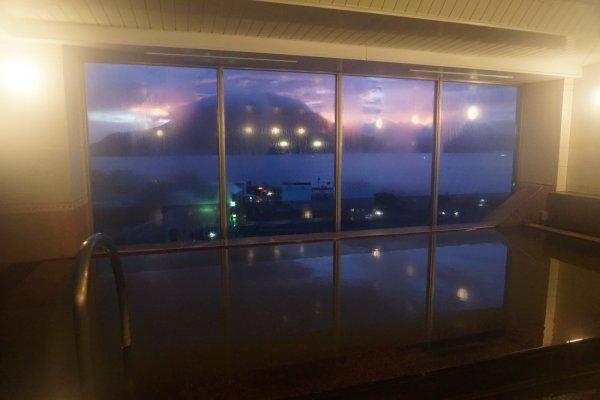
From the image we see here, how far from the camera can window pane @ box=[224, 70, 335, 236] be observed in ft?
16.8

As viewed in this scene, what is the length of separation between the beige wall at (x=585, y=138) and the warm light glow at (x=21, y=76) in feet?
23.6

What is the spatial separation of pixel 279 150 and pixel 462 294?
571 cm

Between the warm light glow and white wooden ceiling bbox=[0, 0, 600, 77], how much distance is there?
1.35ft

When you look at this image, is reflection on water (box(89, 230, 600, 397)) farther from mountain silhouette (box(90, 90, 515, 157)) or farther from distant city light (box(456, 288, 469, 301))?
mountain silhouette (box(90, 90, 515, 157))

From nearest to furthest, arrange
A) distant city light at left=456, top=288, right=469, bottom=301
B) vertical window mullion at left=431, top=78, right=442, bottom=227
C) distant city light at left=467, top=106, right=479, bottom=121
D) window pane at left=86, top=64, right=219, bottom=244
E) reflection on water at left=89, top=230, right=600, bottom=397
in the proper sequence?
1. reflection on water at left=89, top=230, right=600, bottom=397
2. distant city light at left=456, top=288, right=469, bottom=301
3. window pane at left=86, top=64, right=219, bottom=244
4. vertical window mullion at left=431, top=78, right=442, bottom=227
5. distant city light at left=467, top=106, right=479, bottom=121

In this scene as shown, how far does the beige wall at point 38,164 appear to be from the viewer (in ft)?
11.8

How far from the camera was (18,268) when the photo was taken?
11.8 ft

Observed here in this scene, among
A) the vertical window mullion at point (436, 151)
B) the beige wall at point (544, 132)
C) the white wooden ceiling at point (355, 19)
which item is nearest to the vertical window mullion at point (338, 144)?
the white wooden ceiling at point (355, 19)

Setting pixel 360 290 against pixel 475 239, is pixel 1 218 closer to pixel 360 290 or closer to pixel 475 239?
pixel 360 290

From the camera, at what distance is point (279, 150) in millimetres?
8055

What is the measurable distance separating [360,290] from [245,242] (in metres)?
1.93

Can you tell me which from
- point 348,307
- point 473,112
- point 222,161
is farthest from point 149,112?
point 473,112

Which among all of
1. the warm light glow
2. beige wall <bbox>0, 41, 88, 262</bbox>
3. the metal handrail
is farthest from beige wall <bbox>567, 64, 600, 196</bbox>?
the warm light glow

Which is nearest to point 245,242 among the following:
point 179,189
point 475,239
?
point 475,239
